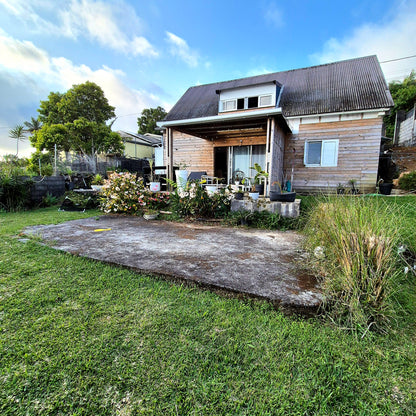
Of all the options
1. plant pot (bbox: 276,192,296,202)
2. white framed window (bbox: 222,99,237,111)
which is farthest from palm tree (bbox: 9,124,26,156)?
plant pot (bbox: 276,192,296,202)

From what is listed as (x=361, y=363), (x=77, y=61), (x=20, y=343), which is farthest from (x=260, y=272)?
(x=77, y=61)

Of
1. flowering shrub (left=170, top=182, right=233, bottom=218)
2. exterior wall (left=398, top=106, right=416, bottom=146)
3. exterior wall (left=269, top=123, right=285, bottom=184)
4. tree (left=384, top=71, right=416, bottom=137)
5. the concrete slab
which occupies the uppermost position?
tree (left=384, top=71, right=416, bottom=137)

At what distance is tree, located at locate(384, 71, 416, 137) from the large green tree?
69.7 ft

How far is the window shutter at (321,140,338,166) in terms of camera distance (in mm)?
8164

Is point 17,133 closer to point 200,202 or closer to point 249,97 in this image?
point 200,202

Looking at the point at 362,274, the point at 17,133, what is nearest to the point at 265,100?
the point at 362,274

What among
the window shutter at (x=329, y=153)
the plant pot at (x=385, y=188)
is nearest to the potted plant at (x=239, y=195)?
the window shutter at (x=329, y=153)

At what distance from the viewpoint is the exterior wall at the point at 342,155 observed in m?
7.67

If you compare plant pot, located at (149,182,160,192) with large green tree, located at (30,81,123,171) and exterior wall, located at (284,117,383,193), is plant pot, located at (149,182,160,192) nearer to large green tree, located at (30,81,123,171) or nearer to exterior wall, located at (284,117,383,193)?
exterior wall, located at (284,117,383,193)

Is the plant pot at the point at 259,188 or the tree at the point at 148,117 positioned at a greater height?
the tree at the point at 148,117

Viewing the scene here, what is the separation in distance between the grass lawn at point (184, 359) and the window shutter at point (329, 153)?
7.95 meters

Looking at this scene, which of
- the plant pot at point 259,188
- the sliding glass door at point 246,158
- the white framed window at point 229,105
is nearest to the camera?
the plant pot at point 259,188

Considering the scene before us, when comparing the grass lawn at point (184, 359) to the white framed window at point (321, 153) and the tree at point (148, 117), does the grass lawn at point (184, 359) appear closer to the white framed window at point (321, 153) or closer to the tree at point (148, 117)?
the white framed window at point (321, 153)

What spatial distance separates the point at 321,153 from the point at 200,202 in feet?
20.1
